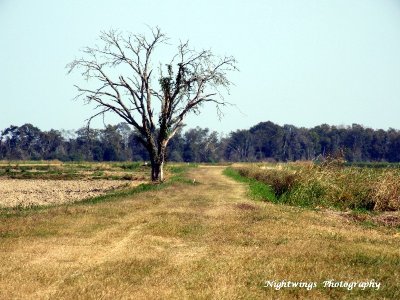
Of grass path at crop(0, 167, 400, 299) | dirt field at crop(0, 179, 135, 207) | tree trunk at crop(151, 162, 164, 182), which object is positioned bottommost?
dirt field at crop(0, 179, 135, 207)

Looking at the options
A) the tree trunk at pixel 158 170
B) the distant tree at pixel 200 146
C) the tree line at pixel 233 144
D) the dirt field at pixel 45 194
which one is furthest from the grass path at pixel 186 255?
the distant tree at pixel 200 146

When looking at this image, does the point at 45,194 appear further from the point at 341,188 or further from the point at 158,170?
the point at 341,188

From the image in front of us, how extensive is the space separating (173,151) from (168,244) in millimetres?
120571

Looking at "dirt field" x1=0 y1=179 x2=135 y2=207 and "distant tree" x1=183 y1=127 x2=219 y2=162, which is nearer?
"dirt field" x1=0 y1=179 x2=135 y2=207

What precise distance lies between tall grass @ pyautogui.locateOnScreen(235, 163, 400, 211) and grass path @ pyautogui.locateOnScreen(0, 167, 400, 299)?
13.8 feet

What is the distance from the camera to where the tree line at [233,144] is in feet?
401

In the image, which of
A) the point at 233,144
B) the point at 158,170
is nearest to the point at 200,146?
the point at 233,144

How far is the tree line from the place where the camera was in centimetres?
12231

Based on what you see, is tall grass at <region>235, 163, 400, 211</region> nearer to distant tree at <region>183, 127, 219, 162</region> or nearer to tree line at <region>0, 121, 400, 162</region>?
tree line at <region>0, 121, 400, 162</region>

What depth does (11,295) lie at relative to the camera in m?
5.98

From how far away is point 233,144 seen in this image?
144125mm

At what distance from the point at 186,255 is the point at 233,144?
136286 millimetres

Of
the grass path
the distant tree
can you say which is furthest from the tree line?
the grass path

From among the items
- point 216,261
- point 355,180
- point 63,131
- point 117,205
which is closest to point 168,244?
point 216,261
